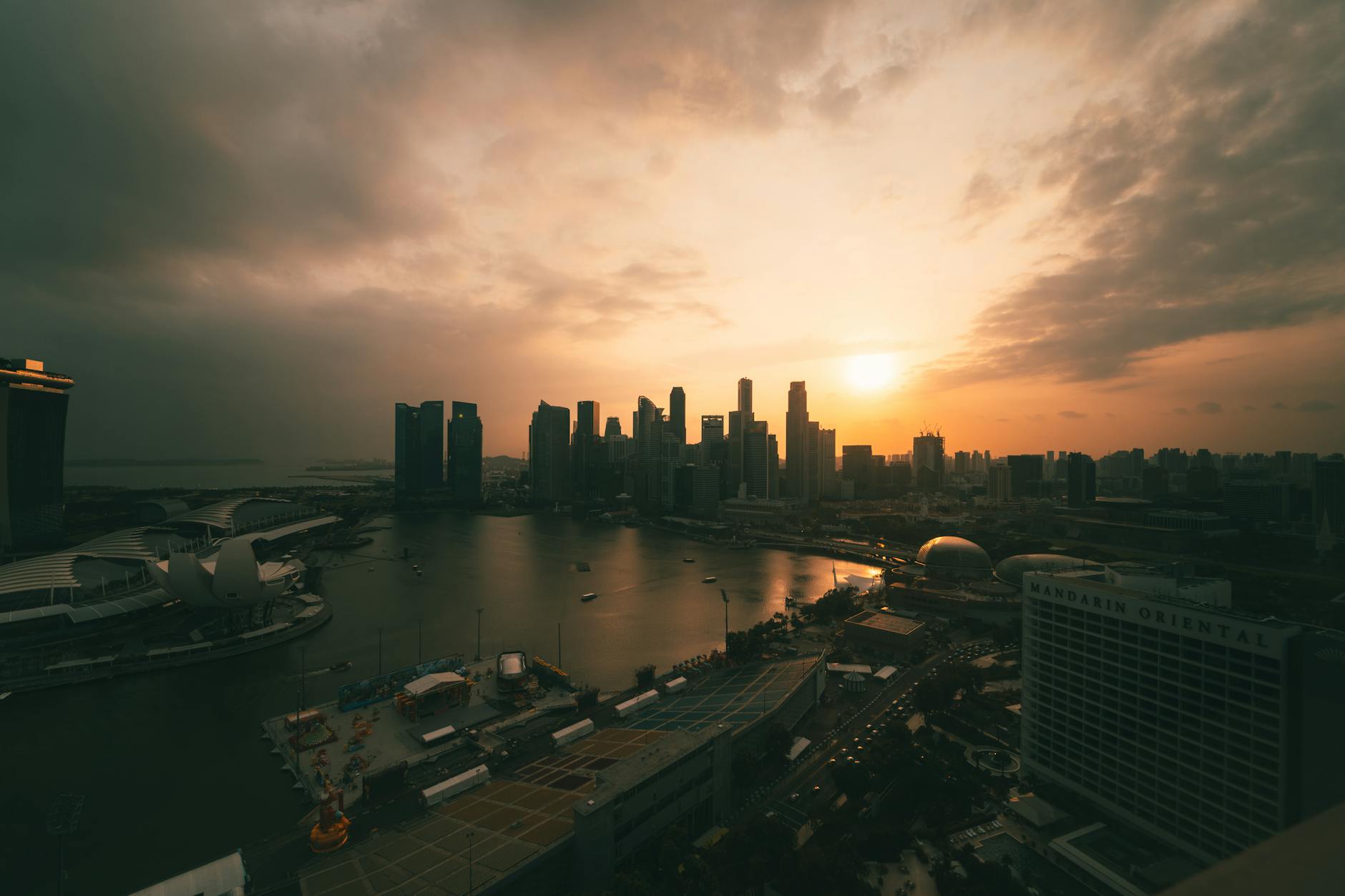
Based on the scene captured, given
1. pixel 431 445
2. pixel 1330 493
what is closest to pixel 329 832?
pixel 1330 493

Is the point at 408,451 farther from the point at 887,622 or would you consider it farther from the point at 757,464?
the point at 887,622

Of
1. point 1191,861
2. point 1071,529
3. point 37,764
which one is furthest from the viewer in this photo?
point 1071,529

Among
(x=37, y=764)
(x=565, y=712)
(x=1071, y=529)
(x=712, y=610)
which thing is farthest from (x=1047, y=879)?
(x=1071, y=529)

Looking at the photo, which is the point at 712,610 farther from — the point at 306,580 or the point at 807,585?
the point at 306,580

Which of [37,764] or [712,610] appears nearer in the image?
[37,764]

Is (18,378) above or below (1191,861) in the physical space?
above

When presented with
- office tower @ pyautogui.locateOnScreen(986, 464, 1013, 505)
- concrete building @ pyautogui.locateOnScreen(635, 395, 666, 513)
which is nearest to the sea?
concrete building @ pyautogui.locateOnScreen(635, 395, 666, 513)

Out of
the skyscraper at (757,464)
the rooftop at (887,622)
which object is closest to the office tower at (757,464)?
the skyscraper at (757,464)

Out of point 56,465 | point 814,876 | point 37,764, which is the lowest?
point 37,764
